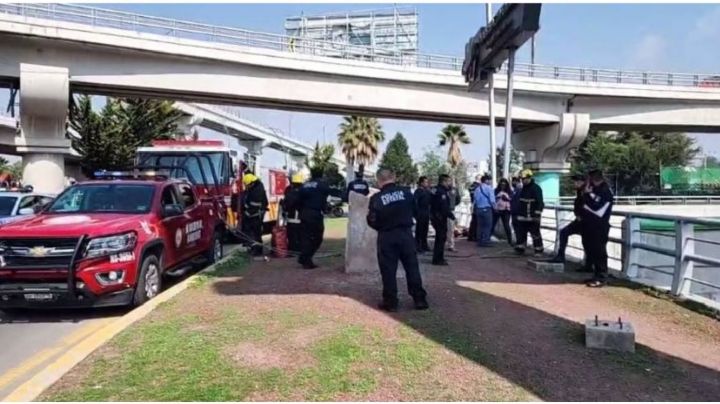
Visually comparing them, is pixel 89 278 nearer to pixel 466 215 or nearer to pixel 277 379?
pixel 277 379

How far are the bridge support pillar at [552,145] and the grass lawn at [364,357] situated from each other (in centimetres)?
2587

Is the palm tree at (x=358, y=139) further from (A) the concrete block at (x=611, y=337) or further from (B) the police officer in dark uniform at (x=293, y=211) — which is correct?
(A) the concrete block at (x=611, y=337)

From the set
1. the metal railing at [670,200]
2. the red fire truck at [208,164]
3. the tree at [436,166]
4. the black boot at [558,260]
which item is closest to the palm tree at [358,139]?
the tree at [436,166]

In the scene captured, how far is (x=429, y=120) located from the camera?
108 ft

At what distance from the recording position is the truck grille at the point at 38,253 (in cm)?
729

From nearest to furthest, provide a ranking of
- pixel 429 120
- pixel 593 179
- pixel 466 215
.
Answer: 1. pixel 593 179
2. pixel 466 215
3. pixel 429 120

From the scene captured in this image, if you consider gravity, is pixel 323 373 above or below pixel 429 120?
below

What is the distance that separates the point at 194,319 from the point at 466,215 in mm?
17858

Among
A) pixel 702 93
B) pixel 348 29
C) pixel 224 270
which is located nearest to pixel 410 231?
pixel 224 270

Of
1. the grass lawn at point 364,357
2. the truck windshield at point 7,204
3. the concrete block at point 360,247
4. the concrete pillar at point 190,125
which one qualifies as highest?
the concrete pillar at point 190,125

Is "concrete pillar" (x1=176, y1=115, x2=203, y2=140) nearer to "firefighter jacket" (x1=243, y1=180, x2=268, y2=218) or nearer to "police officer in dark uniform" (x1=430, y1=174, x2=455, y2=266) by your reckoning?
"firefighter jacket" (x1=243, y1=180, x2=268, y2=218)

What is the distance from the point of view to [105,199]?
912 cm

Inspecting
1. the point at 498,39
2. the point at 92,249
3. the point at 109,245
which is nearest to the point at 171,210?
the point at 109,245

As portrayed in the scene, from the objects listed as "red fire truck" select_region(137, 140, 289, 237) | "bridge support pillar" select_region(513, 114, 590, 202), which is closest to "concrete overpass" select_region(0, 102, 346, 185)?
"bridge support pillar" select_region(513, 114, 590, 202)
